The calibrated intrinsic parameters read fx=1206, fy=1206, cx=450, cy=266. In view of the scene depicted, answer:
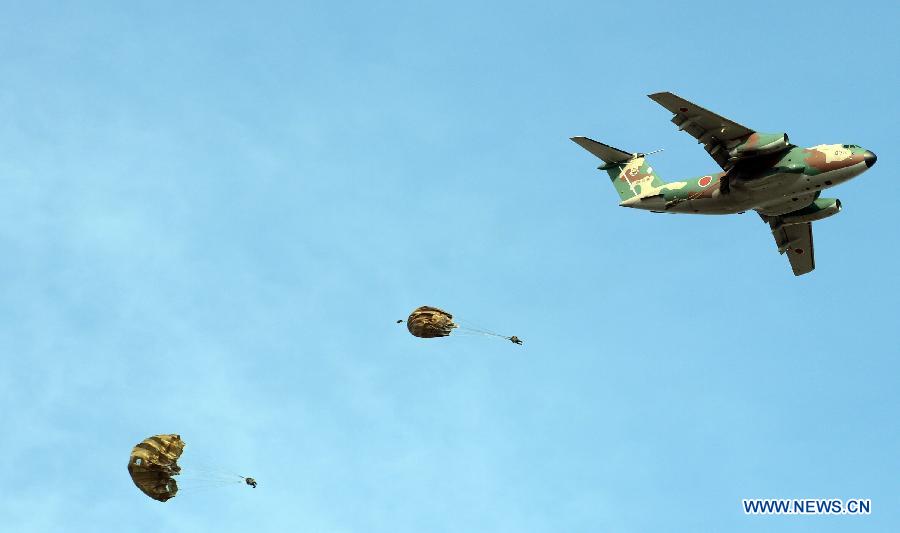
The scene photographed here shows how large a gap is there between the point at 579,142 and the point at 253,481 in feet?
75.0

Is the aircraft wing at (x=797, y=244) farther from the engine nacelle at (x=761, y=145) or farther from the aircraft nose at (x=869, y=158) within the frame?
the aircraft nose at (x=869, y=158)

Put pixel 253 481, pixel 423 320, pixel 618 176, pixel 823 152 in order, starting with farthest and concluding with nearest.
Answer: pixel 618 176, pixel 823 152, pixel 423 320, pixel 253 481

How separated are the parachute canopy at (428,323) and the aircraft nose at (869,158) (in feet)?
56.6

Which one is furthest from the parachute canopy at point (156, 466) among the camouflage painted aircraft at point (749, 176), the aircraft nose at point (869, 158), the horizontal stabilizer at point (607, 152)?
the aircraft nose at point (869, 158)

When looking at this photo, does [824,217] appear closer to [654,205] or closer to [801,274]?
[801,274]

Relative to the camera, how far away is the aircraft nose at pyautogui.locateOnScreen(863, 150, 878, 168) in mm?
46156

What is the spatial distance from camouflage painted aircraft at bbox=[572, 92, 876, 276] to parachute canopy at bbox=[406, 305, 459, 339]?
41.0 feet

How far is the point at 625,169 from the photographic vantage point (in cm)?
5325

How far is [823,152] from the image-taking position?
46.5 meters

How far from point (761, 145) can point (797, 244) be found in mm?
8342

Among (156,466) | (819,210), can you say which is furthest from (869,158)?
(156,466)

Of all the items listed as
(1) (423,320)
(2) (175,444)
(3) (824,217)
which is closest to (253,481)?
(2) (175,444)

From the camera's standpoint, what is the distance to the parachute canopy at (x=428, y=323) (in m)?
42.4

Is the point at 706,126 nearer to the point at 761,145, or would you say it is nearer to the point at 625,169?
the point at 761,145
